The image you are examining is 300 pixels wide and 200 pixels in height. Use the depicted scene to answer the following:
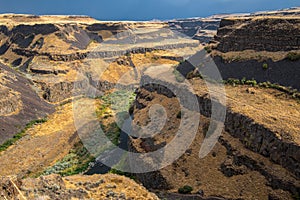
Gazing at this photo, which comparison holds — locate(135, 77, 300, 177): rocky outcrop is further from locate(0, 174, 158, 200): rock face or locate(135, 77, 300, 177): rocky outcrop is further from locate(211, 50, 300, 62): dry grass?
locate(211, 50, 300, 62): dry grass

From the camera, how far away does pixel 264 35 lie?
53719 millimetres

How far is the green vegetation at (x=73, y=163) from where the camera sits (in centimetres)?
4812

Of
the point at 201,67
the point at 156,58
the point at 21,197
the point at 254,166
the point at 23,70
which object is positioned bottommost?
the point at 21,197

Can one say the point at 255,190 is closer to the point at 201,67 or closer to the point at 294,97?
the point at 294,97

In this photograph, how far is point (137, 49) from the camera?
401 ft

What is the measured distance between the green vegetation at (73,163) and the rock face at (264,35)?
30.1m

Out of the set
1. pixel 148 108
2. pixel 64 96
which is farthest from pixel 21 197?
pixel 64 96

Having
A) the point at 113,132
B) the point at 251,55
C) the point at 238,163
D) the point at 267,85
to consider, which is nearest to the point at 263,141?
the point at 238,163

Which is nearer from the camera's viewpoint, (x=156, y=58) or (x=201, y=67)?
(x=201, y=67)

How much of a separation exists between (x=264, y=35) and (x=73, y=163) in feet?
119

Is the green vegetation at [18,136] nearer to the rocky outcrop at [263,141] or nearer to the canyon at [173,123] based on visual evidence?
the canyon at [173,123]

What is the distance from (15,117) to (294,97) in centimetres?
5353

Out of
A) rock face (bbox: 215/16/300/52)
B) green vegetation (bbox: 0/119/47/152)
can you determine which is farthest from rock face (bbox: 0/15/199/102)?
rock face (bbox: 215/16/300/52)

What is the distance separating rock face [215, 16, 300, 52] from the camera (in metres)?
50.2
